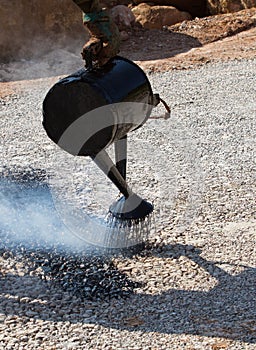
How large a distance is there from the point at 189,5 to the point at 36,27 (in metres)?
3.52

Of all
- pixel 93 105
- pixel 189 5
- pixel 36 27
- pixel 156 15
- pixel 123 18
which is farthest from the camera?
pixel 189 5

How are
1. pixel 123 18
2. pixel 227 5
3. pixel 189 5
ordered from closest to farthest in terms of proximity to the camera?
pixel 123 18 → pixel 227 5 → pixel 189 5

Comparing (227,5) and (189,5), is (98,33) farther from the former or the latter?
(189,5)

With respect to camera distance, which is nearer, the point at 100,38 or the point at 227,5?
the point at 100,38

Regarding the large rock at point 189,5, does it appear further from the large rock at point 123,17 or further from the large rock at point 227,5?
the large rock at point 123,17

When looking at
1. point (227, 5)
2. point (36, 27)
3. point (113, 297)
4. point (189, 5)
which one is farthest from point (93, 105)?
point (189, 5)

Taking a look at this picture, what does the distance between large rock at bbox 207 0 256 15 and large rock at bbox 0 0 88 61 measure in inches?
119

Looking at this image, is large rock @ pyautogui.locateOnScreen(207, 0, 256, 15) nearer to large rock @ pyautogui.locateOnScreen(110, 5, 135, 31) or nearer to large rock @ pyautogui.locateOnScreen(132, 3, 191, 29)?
large rock @ pyautogui.locateOnScreen(132, 3, 191, 29)

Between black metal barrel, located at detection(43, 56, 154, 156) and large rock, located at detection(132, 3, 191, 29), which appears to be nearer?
black metal barrel, located at detection(43, 56, 154, 156)

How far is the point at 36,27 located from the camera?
10039 mm

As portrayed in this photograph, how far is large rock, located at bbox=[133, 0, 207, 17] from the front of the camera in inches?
480

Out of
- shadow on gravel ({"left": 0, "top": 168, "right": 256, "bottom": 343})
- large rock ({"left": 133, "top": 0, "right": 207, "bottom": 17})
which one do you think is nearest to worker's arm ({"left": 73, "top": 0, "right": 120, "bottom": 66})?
shadow on gravel ({"left": 0, "top": 168, "right": 256, "bottom": 343})

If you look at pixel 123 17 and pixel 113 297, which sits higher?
pixel 113 297

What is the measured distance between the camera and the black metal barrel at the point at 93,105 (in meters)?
3.80
